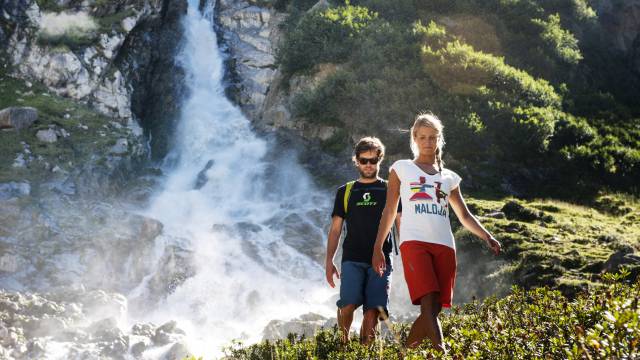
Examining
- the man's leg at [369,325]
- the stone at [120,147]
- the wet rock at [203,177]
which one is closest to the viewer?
the man's leg at [369,325]

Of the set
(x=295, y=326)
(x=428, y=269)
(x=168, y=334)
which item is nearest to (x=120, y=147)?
(x=168, y=334)

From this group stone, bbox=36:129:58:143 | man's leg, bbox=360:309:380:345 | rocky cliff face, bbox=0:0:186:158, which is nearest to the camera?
man's leg, bbox=360:309:380:345

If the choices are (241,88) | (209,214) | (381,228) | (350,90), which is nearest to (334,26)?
(350,90)

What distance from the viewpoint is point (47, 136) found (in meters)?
29.5

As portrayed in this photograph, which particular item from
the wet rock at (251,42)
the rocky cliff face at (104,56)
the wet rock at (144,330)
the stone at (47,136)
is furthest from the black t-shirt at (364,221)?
the wet rock at (251,42)

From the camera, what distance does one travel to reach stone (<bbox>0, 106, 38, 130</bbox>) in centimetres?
→ 2989

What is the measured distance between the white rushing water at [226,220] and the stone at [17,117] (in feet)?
24.3

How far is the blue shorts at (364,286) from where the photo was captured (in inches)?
242

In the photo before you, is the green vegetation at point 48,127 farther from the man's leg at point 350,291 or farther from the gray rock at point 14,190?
the man's leg at point 350,291

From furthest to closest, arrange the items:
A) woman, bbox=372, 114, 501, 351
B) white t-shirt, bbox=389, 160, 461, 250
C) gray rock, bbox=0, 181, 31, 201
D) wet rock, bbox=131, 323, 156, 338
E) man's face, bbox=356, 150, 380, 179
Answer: gray rock, bbox=0, 181, 31, 201
wet rock, bbox=131, 323, 156, 338
man's face, bbox=356, 150, 380, 179
white t-shirt, bbox=389, 160, 461, 250
woman, bbox=372, 114, 501, 351

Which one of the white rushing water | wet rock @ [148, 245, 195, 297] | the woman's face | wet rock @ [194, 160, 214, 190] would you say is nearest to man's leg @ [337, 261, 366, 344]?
the woman's face

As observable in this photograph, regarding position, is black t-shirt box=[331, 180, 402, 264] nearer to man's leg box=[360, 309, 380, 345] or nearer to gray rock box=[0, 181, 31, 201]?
man's leg box=[360, 309, 380, 345]

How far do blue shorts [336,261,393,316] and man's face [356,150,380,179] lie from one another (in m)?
0.94

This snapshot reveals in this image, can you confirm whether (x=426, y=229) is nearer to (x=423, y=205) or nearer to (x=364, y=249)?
(x=423, y=205)
